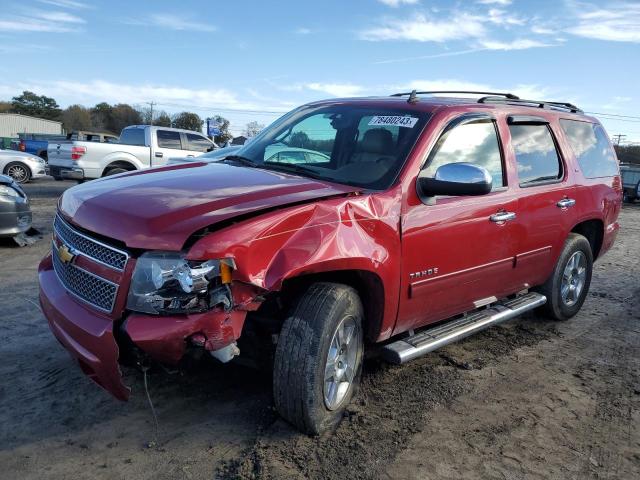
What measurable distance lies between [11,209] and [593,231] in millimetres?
7219

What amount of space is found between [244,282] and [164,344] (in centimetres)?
46

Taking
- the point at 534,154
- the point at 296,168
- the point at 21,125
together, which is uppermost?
the point at 534,154

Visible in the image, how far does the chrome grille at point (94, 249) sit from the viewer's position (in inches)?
104

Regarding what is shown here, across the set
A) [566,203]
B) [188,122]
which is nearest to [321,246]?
[566,203]

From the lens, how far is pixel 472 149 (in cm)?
402

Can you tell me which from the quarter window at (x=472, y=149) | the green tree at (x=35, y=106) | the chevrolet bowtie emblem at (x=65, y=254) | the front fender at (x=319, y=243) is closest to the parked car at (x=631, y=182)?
the quarter window at (x=472, y=149)

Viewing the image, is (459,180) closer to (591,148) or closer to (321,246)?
(321,246)

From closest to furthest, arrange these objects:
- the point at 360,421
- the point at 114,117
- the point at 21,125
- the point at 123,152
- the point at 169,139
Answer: the point at 360,421 → the point at 123,152 → the point at 169,139 → the point at 21,125 → the point at 114,117

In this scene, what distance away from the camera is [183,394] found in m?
3.50

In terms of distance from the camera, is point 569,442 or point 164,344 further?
point 569,442

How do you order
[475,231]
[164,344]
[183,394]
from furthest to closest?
[475,231] < [183,394] < [164,344]

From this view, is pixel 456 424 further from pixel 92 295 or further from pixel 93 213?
pixel 93 213

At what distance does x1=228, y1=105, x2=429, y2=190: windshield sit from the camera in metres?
3.55

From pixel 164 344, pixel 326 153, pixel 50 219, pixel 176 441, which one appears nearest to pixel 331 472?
pixel 176 441
